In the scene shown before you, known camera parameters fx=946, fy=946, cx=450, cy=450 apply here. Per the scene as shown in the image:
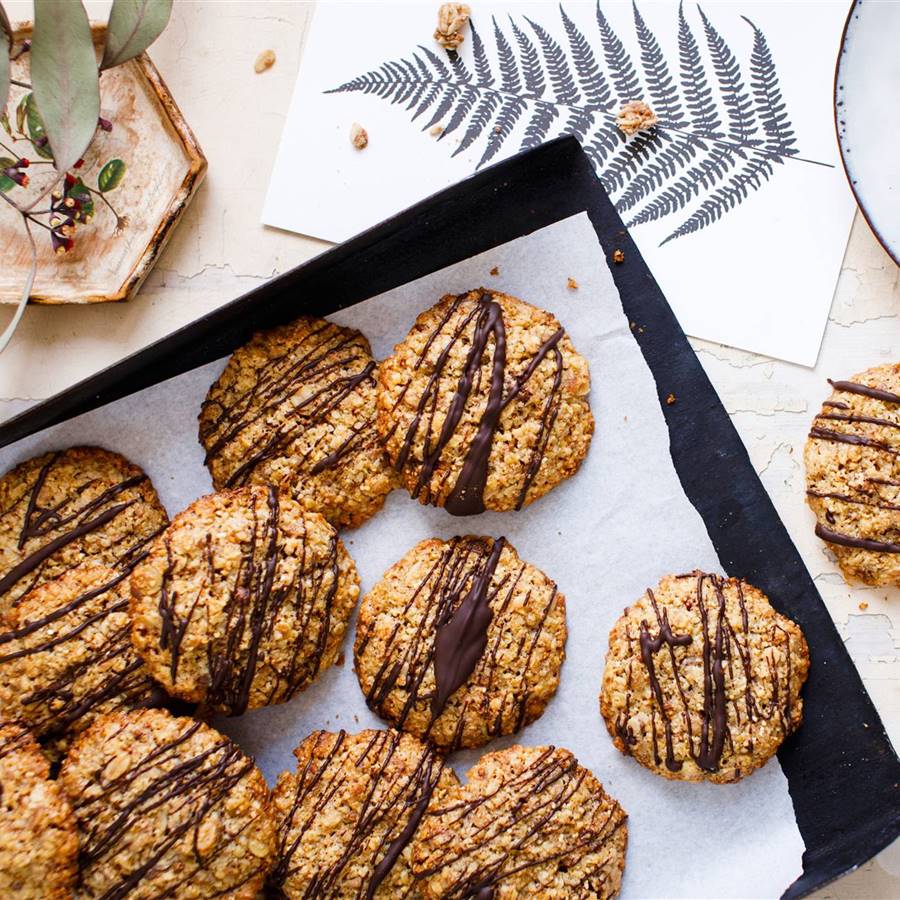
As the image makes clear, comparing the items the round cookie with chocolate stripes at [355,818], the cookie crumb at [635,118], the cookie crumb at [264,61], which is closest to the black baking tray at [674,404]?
the cookie crumb at [635,118]

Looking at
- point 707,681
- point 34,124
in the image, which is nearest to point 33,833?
point 707,681

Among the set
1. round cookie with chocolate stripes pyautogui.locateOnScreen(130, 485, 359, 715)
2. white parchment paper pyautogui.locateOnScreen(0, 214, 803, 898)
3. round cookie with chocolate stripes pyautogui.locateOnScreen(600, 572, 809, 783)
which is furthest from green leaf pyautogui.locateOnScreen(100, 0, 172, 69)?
round cookie with chocolate stripes pyautogui.locateOnScreen(600, 572, 809, 783)

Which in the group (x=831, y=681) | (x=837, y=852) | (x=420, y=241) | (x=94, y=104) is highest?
(x=94, y=104)

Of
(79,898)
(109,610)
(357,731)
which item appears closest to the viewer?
(79,898)

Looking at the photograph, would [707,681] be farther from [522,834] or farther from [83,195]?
[83,195]

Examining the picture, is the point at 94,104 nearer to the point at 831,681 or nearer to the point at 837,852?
the point at 831,681

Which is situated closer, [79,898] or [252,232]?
[79,898]

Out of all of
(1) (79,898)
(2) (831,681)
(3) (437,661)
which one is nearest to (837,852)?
(2) (831,681)
